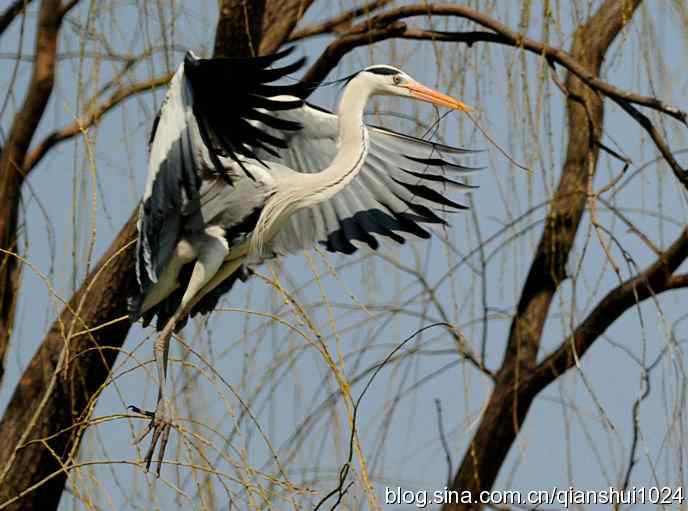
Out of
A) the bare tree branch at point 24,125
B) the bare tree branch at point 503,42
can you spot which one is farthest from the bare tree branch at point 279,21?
the bare tree branch at point 24,125

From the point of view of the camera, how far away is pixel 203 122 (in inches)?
108

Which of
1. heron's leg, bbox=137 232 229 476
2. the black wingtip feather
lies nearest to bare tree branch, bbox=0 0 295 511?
heron's leg, bbox=137 232 229 476

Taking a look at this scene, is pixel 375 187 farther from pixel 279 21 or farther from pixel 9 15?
pixel 9 15

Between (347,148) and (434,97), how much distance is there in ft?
0.76

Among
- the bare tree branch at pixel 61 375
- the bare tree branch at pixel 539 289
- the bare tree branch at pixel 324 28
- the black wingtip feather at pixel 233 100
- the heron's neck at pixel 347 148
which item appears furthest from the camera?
the bare tree branch at pixel 324 28

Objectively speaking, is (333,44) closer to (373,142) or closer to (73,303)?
(373,142)

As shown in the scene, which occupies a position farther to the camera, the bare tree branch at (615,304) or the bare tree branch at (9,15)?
the bare tree branch at (9,15)

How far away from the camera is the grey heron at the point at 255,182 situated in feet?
8.91

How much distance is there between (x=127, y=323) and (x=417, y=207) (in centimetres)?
80

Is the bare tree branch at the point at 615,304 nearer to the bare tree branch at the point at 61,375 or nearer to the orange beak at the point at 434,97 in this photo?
the orange beak at the point at 434,97

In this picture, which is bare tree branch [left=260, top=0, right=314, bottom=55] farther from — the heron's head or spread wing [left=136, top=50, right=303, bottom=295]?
spread wing [left=136, top=50, right=303, bottom=295]

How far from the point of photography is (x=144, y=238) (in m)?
2.88

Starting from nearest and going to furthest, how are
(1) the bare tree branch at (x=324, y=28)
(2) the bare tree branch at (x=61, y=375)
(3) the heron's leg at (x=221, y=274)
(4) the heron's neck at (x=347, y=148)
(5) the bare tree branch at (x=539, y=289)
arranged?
1. (4) the heron's neck at (x=347, y=148)
2. (2) the bare tree branch at (x=61, y=375)
3. (3) the heron's leg at (x=221, y=274)
4. (5) the bare tree branch at (x=539, y=289)
5. (1) the bare tree branch at (x=324, y=28)

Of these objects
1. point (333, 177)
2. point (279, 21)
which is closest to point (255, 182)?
point (333, 177)
